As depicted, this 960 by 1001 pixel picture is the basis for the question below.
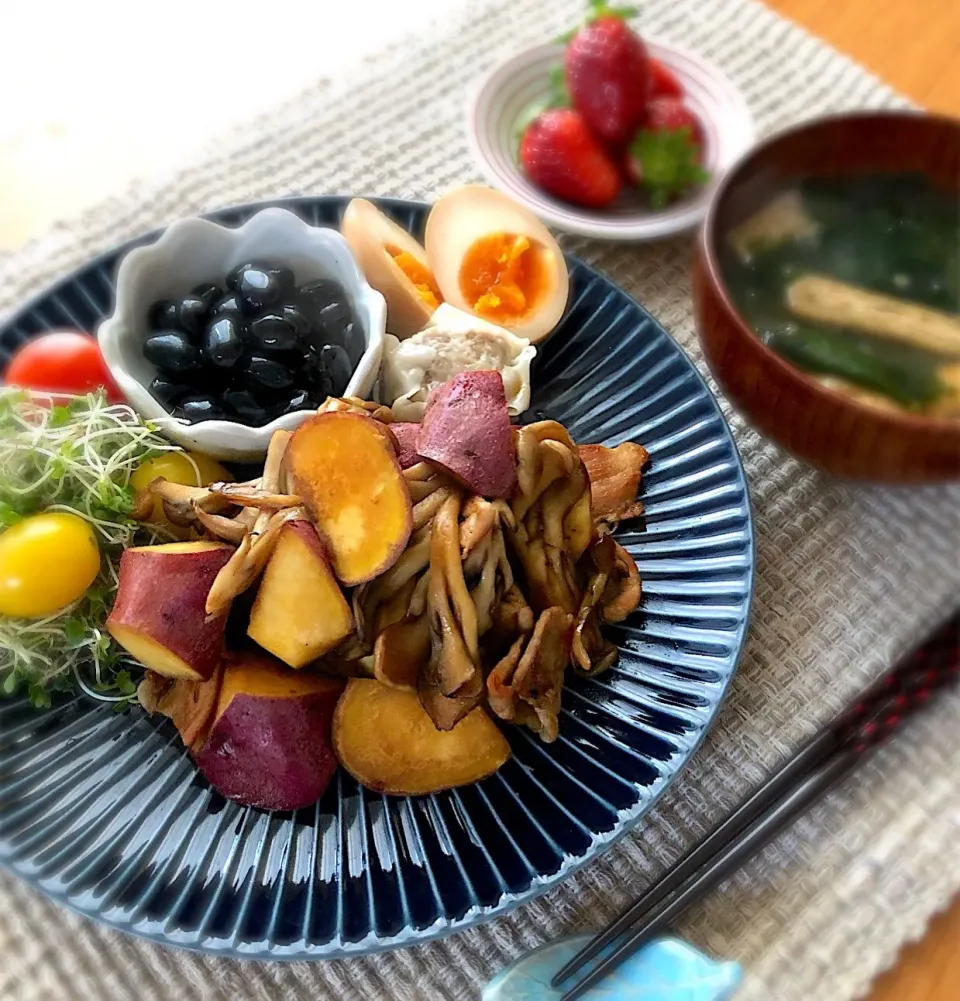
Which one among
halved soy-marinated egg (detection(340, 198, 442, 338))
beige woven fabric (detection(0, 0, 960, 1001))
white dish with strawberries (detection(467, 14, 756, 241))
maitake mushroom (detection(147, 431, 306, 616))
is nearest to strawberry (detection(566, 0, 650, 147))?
white dish with strawberries (detection(467, 14, 756, 241))

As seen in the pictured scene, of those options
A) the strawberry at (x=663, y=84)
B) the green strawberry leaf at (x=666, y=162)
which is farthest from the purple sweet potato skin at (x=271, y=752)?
the strawberry at (x=663, y=84)

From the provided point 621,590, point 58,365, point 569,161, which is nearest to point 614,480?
point 621,590

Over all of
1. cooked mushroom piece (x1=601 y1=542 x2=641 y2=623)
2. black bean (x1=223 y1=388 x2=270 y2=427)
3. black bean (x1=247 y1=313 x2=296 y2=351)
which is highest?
black bean (x1=247 y1=313 x2=296 y2=351)

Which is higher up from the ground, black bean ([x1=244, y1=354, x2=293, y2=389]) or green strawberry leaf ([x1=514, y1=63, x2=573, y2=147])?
black bean ([x1=244, y1=354, x2=293, y2=389])

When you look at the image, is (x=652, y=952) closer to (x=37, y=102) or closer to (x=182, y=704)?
(x=182, y=704)

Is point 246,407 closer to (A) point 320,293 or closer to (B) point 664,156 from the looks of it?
(A) point 320,293

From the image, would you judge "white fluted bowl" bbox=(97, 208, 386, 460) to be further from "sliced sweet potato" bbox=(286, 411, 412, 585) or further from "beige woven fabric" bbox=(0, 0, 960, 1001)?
"beige woven fabric" bbox=(0, 0, 960, 1001)

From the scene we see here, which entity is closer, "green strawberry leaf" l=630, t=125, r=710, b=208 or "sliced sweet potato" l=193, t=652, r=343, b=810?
"sliced sweet potato" l=193, t=652, r=343, b=810
